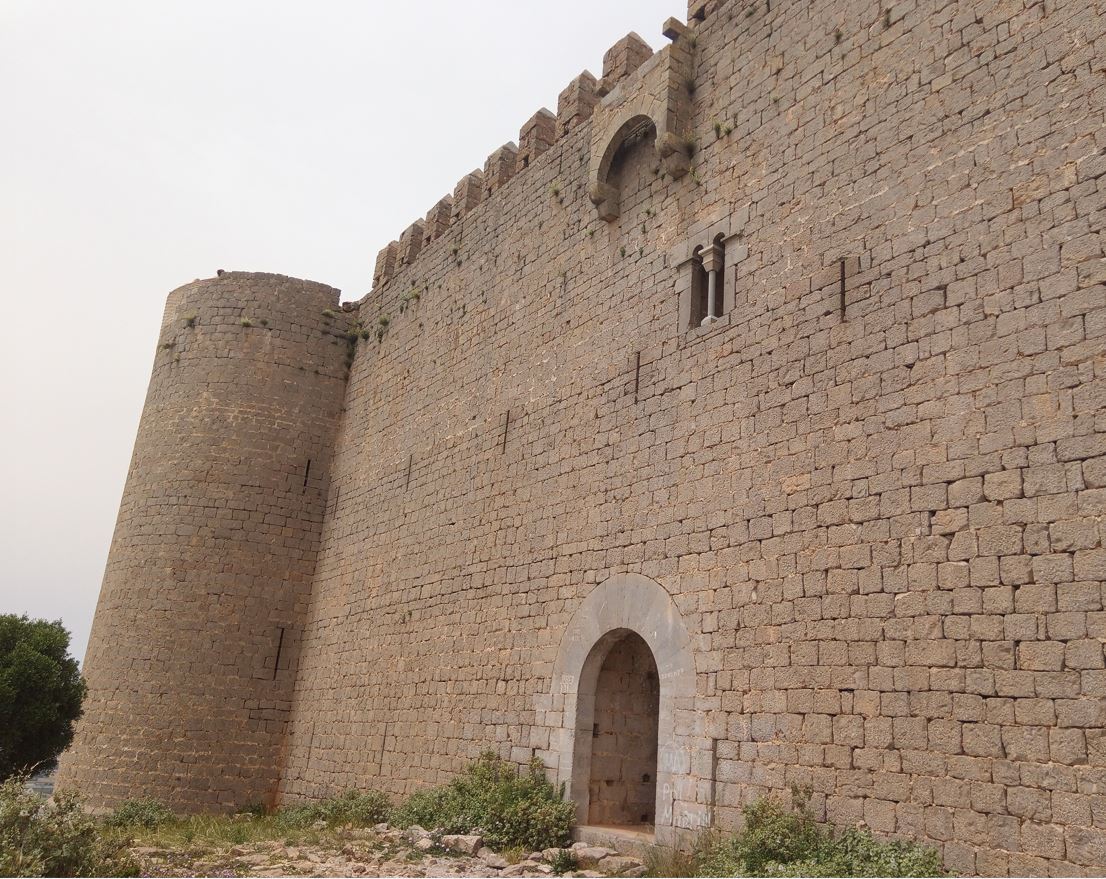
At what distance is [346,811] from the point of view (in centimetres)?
1102

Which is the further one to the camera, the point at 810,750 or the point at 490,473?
the point at 490,473

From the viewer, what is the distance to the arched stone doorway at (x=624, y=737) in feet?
28.9

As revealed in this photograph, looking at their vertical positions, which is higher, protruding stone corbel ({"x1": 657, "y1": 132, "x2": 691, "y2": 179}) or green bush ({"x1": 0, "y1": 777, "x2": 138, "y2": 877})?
protruding stone corbel ({"x1": 657, "y1": 132, "x2": 691, "y2": 179})

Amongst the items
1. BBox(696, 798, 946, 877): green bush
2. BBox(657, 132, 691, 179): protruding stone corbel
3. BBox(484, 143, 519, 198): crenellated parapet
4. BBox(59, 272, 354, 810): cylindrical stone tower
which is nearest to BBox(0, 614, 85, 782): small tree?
BBox(59, 272, 354, 810): cylindrical stone tower

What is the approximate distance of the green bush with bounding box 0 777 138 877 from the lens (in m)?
6.18

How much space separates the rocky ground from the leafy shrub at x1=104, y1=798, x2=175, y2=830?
3.12 metres

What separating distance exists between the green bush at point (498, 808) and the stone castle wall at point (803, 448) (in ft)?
0.91

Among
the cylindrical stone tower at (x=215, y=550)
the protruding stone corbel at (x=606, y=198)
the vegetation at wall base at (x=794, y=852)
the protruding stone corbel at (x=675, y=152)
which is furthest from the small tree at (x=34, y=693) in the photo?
the protruding stone corbel at (x=675, y=152)

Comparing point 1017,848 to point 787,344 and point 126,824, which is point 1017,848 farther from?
point 126,824

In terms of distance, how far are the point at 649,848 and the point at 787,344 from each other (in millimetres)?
4191

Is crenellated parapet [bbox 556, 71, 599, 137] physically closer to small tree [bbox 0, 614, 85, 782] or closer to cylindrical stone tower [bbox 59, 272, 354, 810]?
cylindrical stone tower [bbox 59, 272, 354, 810]

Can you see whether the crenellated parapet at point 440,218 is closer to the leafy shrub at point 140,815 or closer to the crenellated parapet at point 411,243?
the crenellated parapet at point 411,243

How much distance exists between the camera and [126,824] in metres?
12.0

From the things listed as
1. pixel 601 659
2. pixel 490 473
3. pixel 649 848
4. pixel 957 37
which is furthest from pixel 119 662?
pixel 957 37
